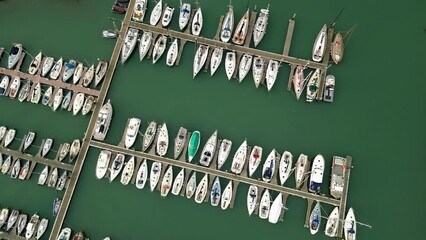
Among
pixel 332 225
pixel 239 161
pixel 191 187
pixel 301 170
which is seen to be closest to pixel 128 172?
pixel 191 187

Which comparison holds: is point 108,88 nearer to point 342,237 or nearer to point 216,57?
point 216,57

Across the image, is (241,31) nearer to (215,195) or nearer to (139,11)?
(139,11)

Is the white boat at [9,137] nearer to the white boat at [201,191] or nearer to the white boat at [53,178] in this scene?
the white boat at [53,178]

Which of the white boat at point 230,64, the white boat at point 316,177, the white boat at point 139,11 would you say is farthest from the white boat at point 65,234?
the white boat at point 316,177

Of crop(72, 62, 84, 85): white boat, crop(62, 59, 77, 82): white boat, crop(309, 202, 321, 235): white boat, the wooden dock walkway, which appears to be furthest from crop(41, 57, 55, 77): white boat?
crop(309, 202, 321, 235): white boat

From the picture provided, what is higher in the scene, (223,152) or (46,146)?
(223,152)
